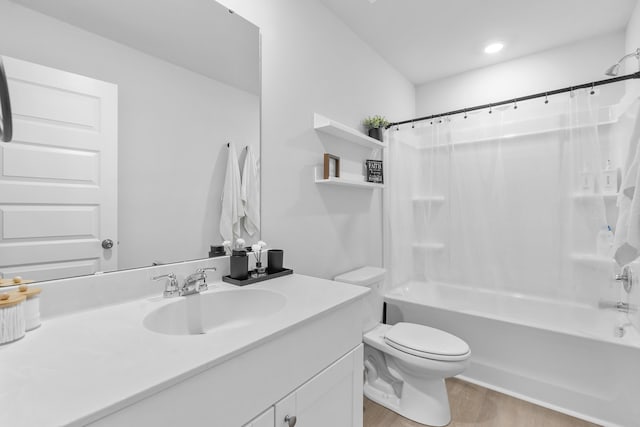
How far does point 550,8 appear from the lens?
195 cm

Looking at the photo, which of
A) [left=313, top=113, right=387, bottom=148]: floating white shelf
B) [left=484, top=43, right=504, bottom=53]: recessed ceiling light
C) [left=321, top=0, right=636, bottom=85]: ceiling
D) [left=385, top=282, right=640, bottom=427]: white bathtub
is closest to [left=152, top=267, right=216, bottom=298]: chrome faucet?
[left=313, top=113, right=387, bottom=148]: floating white shelf

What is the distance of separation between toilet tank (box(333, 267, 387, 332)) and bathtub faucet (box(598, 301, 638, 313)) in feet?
4.19

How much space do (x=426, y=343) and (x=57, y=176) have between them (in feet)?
6.07

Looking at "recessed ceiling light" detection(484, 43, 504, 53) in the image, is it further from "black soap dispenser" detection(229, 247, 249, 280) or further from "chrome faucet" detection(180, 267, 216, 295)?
"chrome faucet" detection(180, 267, 216, 295)

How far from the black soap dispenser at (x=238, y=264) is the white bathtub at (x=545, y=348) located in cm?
143

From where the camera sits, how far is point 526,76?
8.39 ft

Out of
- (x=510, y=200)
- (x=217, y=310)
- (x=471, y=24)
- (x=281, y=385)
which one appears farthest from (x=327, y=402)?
(x=471, y=24)

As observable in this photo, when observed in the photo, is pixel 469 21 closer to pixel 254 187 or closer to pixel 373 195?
pixel 373 195

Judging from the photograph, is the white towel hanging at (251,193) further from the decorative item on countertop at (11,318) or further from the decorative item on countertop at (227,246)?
the decorative item on countertop at (11,318)

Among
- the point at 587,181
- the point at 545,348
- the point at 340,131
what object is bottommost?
the point at 545,348

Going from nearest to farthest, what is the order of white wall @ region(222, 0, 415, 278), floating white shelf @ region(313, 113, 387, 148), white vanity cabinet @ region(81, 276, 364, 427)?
white vanity cabinet @ region(81, 276, 364, 427)
white wall @ region(222, 0, 415, 278)
floating white shelf @ region(313, 113, 387, 148)

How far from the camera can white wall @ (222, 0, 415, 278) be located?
5.12 ft

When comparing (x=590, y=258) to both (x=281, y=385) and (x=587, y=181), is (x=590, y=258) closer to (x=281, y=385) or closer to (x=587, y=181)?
(x=587, y=181)

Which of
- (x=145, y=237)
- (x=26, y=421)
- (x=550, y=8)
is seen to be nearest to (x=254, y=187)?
(x=145, y=237)
